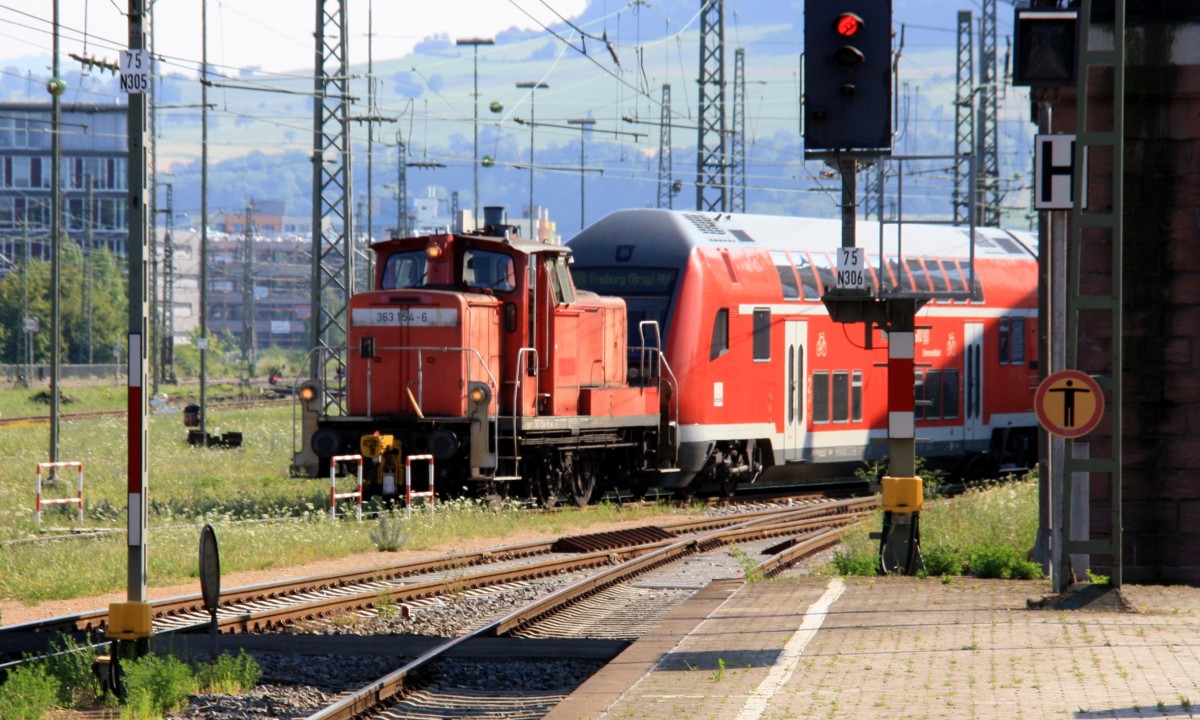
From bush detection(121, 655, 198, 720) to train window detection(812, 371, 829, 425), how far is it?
633 inches

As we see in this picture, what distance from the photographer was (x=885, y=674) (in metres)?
8.33

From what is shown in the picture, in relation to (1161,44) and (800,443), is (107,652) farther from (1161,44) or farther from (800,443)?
(800,443)

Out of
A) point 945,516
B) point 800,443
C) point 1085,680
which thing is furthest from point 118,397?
Answer: point 1085,680

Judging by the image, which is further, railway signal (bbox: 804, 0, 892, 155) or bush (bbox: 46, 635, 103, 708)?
railway signal (bbox: 804, 0, 892, 155)

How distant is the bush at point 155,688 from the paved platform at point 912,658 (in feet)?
8.42

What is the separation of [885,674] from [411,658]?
355 centimetres

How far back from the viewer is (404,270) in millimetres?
21000

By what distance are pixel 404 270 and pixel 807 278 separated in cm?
689

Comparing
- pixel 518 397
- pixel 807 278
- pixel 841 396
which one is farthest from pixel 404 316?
pixel 841 396

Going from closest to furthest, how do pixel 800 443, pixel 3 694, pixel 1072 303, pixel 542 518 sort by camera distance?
pixel 3 694 → pixel 1072 303 → pixel 542 518 → pixel 800 443

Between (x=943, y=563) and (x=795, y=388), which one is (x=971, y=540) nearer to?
(x=943, y=563)

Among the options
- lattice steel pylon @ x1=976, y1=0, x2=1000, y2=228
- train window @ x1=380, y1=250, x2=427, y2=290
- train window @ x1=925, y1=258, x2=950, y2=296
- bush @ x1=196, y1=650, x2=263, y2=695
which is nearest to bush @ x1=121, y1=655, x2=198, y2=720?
bush @ x1=196, y1=650, x2=263, y2=695

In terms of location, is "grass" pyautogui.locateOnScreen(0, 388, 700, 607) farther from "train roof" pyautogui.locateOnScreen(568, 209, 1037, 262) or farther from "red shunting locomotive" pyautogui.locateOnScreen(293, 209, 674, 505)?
"train roof" pyautogui.locateOnScreen(568, 209, 1037, 262)

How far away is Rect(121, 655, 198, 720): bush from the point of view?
880 cm
